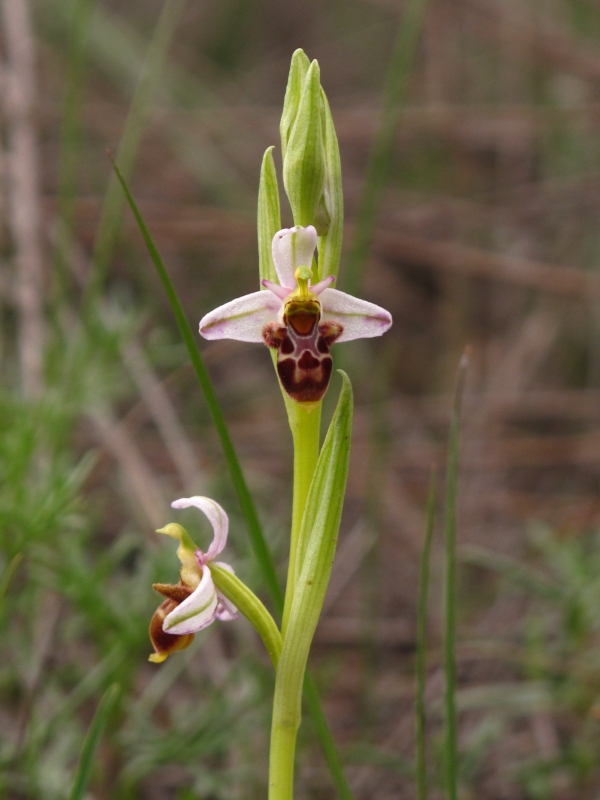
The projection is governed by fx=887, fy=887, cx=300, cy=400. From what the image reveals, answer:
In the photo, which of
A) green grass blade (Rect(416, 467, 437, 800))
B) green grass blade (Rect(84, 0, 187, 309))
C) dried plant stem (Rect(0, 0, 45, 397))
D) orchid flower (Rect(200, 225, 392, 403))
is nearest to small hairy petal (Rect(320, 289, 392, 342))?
orchid flower (Rect(200, 225, 392, 403))

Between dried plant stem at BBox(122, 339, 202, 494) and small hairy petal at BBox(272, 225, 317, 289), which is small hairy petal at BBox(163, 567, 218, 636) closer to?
small hairy petal at BBox(272, 225, 317, 289)

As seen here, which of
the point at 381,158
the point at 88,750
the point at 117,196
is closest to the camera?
the point at 88,750

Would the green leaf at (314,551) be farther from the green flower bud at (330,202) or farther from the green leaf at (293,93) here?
the green leaf at (293,93)

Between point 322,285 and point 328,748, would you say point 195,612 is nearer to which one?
point 328,748

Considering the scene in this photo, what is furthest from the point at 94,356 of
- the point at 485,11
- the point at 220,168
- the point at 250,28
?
the point at 250,28

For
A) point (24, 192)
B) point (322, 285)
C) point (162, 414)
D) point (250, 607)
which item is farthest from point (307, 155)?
point (24, 192)

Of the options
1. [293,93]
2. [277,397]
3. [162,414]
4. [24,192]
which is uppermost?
[24,192]
